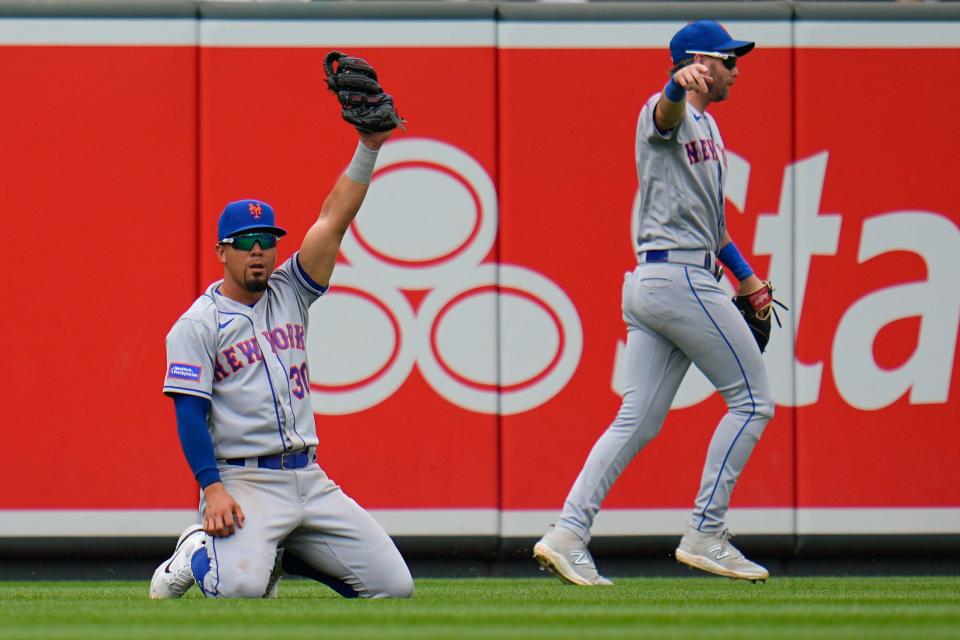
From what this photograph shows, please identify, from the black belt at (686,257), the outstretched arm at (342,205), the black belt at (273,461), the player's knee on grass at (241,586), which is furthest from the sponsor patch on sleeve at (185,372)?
the black belt at (686,257)

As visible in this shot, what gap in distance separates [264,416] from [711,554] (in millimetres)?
1473

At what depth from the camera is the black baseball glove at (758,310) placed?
200 inches

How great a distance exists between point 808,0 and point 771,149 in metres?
0.65

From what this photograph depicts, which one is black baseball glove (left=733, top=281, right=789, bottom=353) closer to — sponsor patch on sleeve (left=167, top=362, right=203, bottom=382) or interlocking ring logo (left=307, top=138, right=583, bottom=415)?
interlocking ring logo (left=307, top=138, right=583, bottom=415)

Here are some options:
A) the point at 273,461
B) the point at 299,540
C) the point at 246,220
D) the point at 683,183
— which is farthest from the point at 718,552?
the point at 246,220

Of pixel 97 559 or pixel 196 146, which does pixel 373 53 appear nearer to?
pixel 196 146

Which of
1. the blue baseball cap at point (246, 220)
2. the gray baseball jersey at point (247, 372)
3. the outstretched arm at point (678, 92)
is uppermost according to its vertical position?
the outstretched arm at point (678, 92)

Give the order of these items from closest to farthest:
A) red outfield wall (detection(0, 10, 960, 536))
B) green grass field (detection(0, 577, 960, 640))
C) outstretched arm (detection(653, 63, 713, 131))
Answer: green grass field (detection(0, 577, 960, 640)) < outstretched arm (detection(653, 63, 713, 131)) < red outfield wall (detection(0, 10, 960, 536))

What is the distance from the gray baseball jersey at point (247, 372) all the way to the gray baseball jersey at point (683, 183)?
1203 mm

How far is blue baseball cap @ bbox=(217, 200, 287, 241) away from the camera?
4.57 m

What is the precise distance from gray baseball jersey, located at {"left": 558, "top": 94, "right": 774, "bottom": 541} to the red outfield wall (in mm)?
1357

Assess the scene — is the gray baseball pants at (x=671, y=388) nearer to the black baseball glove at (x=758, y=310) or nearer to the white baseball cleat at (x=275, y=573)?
the black baseball glove at (x=758, y=310)

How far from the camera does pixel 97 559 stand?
6145mm

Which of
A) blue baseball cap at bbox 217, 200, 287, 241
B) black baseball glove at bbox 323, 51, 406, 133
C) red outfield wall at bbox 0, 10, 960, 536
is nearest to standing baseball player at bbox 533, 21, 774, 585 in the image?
black baseball glove at bbox 323, 51, 406, 133
